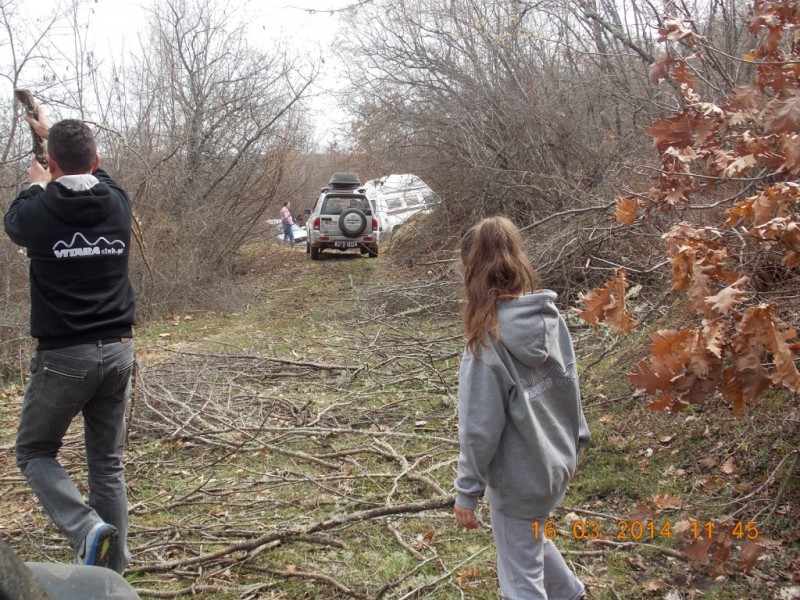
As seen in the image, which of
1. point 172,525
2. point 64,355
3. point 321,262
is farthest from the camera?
point 321,262

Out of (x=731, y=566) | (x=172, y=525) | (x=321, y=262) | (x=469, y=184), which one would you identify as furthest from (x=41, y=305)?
(x=321, y=262)

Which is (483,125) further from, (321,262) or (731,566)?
(731,566)

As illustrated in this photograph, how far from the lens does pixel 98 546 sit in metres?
3.03

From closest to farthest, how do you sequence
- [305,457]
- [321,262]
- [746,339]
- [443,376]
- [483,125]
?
[746,339]
[305,457]
[443,376]
[483,125]
[321,262]

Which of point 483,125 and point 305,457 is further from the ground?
point 483,125

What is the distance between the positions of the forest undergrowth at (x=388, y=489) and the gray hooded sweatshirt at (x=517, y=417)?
0.71 meters

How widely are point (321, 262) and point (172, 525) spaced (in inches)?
618

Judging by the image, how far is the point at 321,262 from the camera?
1966 cm
